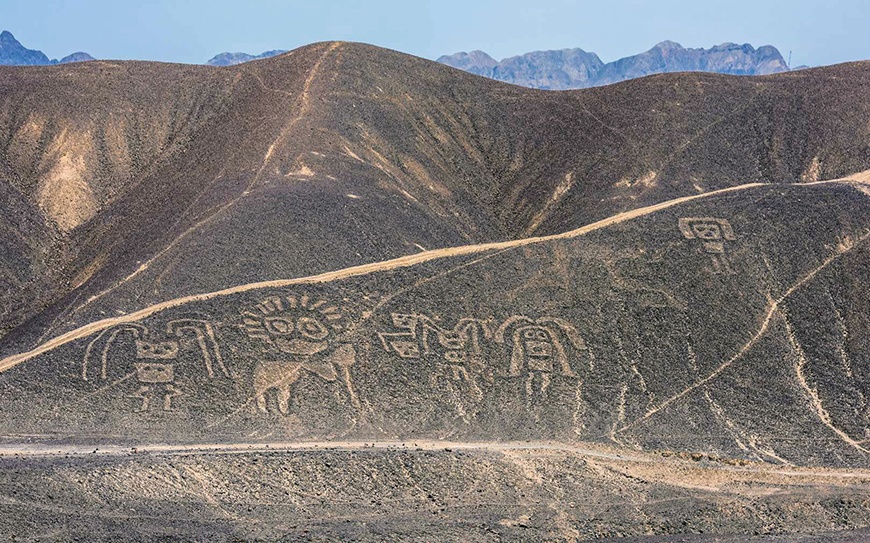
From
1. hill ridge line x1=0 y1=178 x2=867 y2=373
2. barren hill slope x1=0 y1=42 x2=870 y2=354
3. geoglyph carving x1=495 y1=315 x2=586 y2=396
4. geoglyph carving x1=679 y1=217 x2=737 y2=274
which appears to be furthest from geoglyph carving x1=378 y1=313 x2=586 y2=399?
barren hill slope x1=0 y1=42 x2=870 y2=354

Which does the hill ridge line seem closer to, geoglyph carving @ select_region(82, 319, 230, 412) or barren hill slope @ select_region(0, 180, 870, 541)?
barren hill slope @ select_region(0, 180, 870, 541)

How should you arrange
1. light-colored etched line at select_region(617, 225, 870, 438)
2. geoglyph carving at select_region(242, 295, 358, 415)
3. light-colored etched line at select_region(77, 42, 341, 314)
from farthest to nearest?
light-colored etched line at select_region(77, 42, 341, 314), geoglyph carving at select_region(242, 295, 358, 415), light-colored etched line at select_region(617, 225, 870, 438)

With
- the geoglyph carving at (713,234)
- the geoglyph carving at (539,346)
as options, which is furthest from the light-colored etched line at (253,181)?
the geoglyph carving at (713,234)

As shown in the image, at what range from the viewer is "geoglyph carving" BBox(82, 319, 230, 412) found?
3469cm

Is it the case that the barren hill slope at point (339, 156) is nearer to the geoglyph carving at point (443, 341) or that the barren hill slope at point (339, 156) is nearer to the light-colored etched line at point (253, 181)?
the light-colored etched line at point (253, 181)

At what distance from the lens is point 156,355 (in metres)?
36.2

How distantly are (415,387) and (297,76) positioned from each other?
41.6 metres

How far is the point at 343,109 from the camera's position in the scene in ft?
216

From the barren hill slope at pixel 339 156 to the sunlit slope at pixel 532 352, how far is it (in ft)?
29.7

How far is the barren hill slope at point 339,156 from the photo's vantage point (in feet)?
170

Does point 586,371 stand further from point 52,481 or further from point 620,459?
point 52,481

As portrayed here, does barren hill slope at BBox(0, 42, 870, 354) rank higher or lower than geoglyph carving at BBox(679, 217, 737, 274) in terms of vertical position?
higher

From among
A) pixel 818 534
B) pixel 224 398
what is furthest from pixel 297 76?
pixel 818 534

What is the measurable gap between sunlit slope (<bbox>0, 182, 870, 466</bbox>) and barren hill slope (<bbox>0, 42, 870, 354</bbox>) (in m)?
9.06
